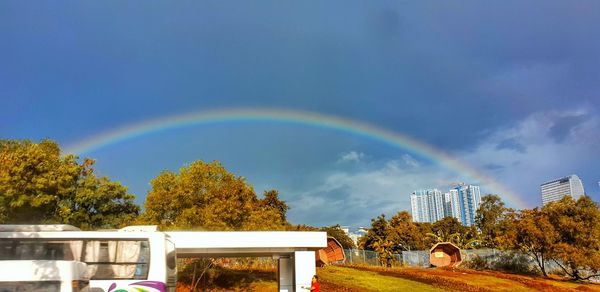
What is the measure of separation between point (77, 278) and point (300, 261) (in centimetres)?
1141

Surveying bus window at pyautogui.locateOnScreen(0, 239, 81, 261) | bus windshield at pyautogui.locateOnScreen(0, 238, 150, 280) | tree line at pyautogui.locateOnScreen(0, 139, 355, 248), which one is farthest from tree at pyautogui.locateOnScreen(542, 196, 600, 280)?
bus window at pyautogui.locateOnScreen(0, 239, 81, 261)

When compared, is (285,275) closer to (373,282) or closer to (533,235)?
(373,282)

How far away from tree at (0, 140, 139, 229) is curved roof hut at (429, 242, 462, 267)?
35133 millimetres

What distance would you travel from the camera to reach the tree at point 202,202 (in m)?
29.2

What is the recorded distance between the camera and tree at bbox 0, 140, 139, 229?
3106cm

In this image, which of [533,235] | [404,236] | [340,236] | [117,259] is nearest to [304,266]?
[117,259]

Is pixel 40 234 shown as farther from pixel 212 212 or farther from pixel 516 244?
pixel 516 244

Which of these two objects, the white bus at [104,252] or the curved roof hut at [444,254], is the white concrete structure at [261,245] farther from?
the curved roof hut at [444,254]

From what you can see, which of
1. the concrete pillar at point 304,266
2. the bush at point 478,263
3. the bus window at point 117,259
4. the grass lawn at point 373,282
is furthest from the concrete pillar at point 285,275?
the bush at point 478,263

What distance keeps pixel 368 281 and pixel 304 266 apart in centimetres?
1339

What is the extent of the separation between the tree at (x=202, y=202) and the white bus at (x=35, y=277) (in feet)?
53.8

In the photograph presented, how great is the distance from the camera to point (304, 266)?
2216 centimetres

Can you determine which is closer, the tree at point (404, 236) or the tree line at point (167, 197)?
the tree line at point (167, 197)

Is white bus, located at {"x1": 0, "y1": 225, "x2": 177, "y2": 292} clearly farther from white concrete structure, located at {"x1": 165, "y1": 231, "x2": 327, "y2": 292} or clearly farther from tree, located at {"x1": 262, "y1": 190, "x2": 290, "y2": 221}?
tree, located at {"x1": 262, "y1": 190, "x2": 290, "y2": 221}
